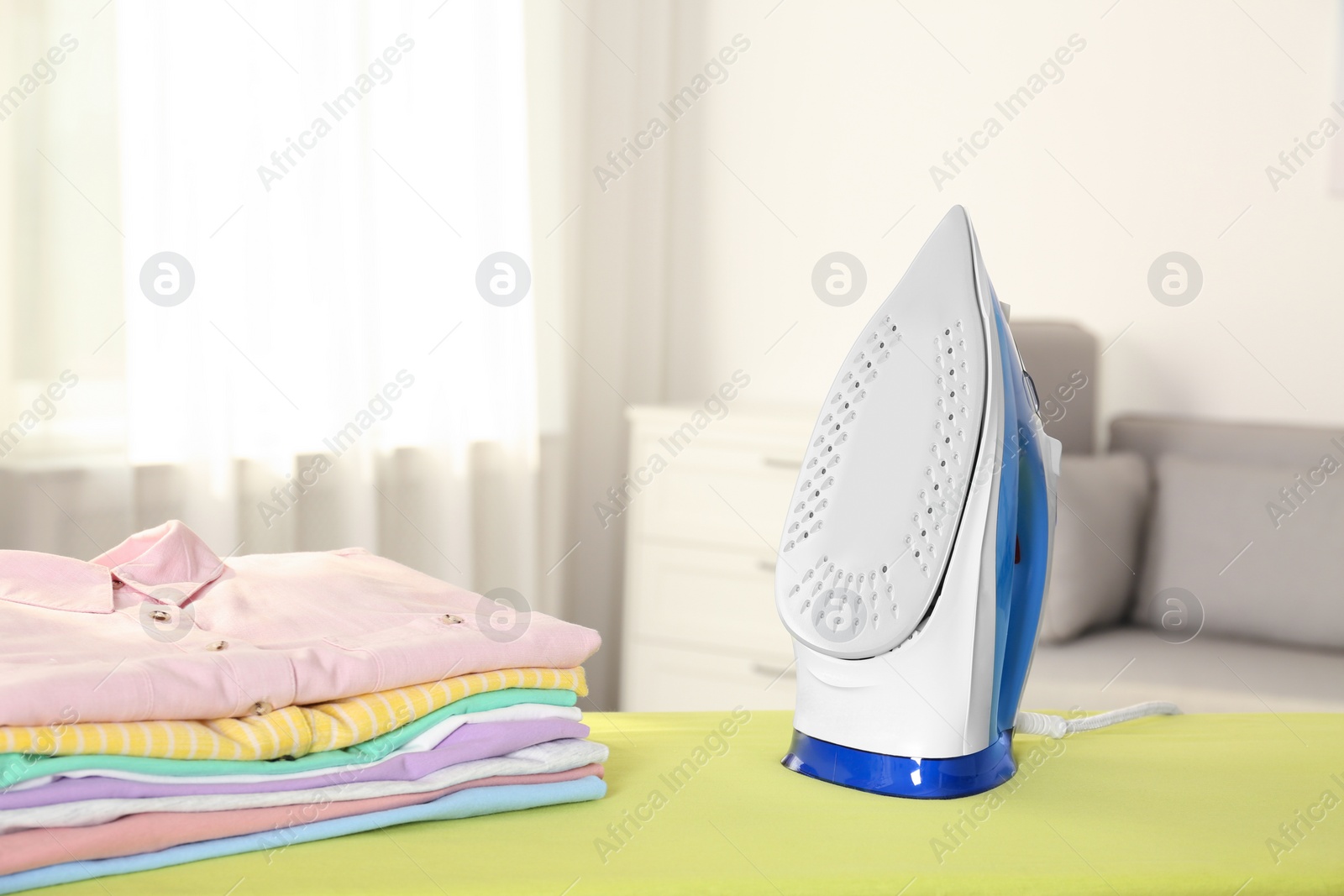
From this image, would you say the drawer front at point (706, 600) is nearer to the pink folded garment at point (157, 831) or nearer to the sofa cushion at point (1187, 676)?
the sofa cushion at point (1187, 676)

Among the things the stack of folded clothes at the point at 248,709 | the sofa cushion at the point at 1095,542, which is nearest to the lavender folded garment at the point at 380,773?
the stack of folded clothes at the point at 248,709

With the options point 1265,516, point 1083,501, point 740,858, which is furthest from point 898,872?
point 1265,516

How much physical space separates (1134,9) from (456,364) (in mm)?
1611

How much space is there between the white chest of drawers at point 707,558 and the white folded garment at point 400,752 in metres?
1.68

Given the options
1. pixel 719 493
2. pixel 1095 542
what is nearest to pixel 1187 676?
pixel 1095 542

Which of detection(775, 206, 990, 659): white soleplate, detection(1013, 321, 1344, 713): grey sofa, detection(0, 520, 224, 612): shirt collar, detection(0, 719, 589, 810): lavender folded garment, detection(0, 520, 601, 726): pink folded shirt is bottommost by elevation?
detection(1013, 321, 1344, 713): grey sofa

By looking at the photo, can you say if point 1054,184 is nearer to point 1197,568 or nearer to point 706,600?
point 1197,568

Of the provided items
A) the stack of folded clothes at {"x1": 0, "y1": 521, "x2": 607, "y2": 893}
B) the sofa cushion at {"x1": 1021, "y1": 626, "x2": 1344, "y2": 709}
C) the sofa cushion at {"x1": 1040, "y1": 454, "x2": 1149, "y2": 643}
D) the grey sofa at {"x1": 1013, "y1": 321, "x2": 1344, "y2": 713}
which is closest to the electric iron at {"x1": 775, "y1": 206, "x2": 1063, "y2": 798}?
the stack of folded clothes at {"x1": 0, "y1": 521, "x2": 607, "y2": 893}

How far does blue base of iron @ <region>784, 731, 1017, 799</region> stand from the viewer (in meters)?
0.71

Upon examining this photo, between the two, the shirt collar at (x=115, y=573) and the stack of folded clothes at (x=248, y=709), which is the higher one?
the shirt collar at (x=115, y=573)

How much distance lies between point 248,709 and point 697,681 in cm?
197

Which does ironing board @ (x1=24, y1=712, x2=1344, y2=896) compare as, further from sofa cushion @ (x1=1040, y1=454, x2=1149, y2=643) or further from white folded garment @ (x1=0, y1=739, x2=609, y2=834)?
sofa cushion @ (x1=1040, y1=454, x2=1149, y2=643)

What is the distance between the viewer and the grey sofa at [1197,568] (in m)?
1.88

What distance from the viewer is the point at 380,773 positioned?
2.10 ft
